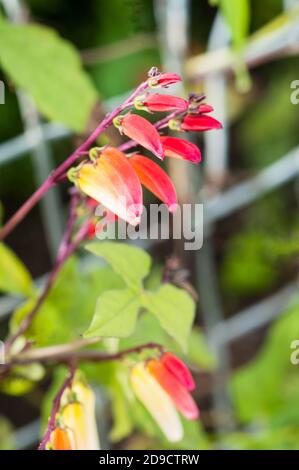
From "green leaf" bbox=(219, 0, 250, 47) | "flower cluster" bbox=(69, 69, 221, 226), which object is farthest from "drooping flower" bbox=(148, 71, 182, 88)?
"green leaf" bbox=(219, 0, 250, 47)

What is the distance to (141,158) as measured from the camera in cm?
51

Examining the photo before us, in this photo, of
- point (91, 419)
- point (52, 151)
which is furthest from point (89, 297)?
point (52, 151)

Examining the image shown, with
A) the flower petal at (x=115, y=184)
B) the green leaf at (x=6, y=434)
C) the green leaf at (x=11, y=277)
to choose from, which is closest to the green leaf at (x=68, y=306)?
the green leaf at (x=11, y=277)

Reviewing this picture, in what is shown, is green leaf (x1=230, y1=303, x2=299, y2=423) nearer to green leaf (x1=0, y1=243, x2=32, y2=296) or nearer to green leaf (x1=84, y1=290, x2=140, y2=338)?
green leaf (x1=0, y1=243, x2=32, y2=296)

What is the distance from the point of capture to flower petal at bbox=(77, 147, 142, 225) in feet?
1.57

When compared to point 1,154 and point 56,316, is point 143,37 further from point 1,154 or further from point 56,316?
point 56,316

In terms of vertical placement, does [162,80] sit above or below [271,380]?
below

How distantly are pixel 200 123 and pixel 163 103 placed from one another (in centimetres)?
3

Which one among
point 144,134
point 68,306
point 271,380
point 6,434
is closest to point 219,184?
point 271,380

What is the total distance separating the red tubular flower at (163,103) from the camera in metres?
0.46

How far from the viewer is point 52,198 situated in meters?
1.15

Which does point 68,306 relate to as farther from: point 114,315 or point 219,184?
point 219,184

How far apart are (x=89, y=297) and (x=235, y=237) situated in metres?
0.88

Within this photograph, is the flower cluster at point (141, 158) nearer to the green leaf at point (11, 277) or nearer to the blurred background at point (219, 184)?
the green leaf at point (11, 277)
